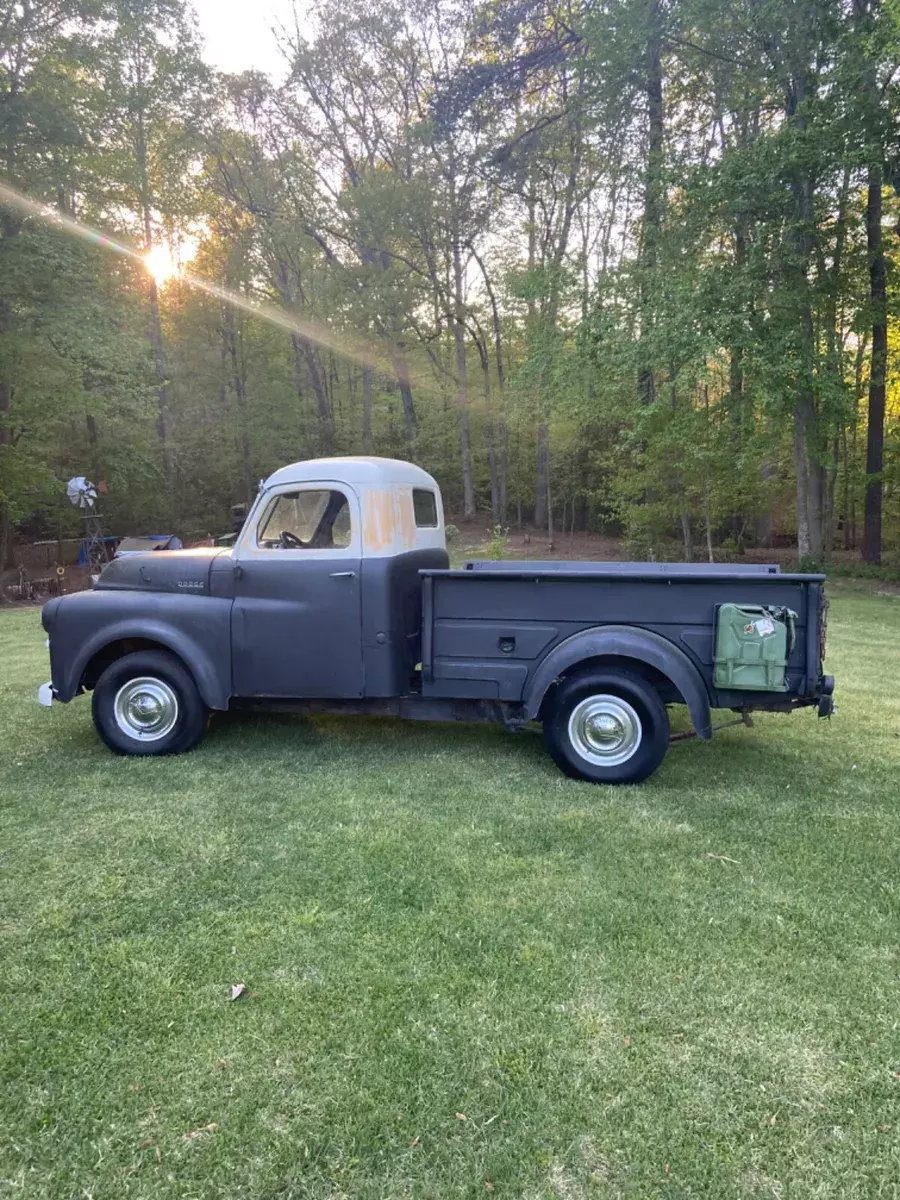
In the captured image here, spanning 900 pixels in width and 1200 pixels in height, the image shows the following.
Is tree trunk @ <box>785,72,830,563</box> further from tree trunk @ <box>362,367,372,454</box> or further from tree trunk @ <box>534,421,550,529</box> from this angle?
tree trunk @ <box>362,367,372,454</box>

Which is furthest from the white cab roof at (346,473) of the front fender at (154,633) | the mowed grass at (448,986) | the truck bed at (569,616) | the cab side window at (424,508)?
the mowed grass at (448,986)

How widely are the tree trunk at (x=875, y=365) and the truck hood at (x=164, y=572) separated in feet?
46.3

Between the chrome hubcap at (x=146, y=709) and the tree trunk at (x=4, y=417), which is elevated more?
the tree trunk at (x=4, y=417)

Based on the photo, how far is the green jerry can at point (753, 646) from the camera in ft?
13.0

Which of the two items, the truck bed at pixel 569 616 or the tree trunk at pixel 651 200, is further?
the tree trunk at pixel 651 200

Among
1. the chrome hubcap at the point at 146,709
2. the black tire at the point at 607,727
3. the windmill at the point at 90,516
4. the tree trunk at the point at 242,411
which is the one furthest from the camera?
the tree trunk at the point at 242,411

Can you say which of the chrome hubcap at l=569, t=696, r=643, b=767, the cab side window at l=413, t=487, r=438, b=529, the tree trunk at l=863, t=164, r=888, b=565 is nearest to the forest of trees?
the tree trunk at l=863, t=164, r=888, b=565

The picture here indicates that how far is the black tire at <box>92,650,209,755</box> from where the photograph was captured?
15.6ft

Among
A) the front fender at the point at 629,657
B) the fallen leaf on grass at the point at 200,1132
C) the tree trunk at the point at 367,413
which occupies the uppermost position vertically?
the tree trunk at the point at 367,413

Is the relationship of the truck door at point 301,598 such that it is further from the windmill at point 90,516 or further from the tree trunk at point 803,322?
the windmill at point 90,516

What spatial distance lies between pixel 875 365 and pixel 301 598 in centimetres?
1535

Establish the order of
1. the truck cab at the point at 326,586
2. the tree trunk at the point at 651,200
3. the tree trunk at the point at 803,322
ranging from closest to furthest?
the truck cab at the point at 326,586, the tree trunk at the point at 803,322, the tree trunk at the point at 651,200

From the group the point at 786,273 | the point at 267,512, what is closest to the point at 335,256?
the point at 786,273

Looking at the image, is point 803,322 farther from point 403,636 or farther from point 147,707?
point 147,707
